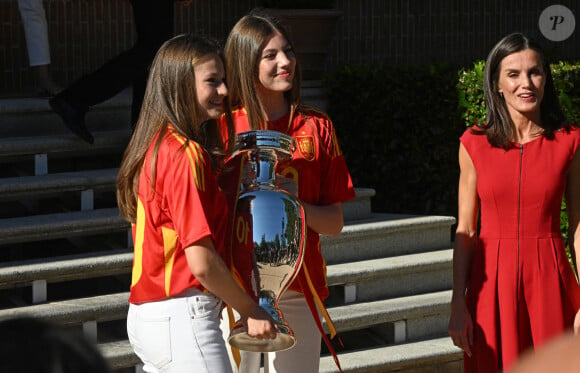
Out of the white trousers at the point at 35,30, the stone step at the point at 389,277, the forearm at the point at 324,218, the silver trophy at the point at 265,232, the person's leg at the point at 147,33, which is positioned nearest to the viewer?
the silver trophy at the point at 265,232

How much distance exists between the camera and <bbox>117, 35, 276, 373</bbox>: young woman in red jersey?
3.05m

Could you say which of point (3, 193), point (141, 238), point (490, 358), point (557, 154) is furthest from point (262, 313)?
point (3, 193)

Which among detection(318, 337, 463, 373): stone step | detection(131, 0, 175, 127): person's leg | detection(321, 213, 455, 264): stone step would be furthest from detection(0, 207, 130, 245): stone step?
Answer: detection(318, 337, 463, 373): stone step

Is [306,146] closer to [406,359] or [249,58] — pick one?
[249,58]

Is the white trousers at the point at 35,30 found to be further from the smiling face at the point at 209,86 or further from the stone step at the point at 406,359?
the smiling face at the point at 209,86

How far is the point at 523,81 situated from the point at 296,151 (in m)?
0.88

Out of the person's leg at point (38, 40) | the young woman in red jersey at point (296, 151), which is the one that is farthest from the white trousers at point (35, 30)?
the young woman in red jersey at point (296, 151)

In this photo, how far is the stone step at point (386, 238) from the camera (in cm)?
687

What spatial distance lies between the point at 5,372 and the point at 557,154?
3030mm

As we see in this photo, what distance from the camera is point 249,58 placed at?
368 cm

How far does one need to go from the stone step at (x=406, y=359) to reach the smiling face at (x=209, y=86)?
2.97 metres

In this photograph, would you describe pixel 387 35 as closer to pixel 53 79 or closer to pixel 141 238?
pixel 53 79

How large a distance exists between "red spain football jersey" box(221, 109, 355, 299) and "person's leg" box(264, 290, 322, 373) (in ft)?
0.18

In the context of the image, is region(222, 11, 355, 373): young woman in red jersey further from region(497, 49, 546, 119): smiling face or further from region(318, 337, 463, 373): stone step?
region(318, 337, 463, 373): stone step
